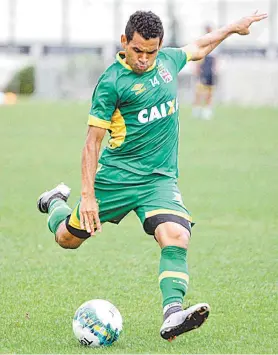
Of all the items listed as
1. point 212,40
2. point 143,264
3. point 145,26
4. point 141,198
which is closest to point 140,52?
point 145,26

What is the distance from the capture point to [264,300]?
8305 millimetres

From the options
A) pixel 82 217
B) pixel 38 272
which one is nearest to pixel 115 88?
pixel 82 217

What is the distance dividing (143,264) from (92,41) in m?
37.5

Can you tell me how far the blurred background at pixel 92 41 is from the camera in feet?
118

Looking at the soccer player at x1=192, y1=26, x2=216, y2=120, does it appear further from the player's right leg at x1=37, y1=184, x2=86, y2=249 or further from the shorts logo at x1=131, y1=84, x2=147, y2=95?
the shorts logo at x1=131, y1=84, x2=147, y2=95

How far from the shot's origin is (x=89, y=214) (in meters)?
7.14

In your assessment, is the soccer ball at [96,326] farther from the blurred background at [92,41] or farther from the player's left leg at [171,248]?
the blurred background at [92,41]

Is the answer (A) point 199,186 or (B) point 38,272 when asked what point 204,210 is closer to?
(A) point 199,186

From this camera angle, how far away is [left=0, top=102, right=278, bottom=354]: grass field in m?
7.14

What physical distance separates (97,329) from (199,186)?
918 cm

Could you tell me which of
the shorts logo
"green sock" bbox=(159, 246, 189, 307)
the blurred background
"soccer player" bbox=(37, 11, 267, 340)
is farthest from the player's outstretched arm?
the blurred background

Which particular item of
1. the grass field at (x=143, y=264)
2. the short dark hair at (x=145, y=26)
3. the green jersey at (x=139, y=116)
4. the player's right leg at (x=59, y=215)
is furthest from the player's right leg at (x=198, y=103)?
the short dark hair at (x=145, y=26)

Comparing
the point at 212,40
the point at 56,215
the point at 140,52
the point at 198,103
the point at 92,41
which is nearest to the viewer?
the point at 140,52

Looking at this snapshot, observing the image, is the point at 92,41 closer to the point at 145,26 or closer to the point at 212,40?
the point at 212,40
